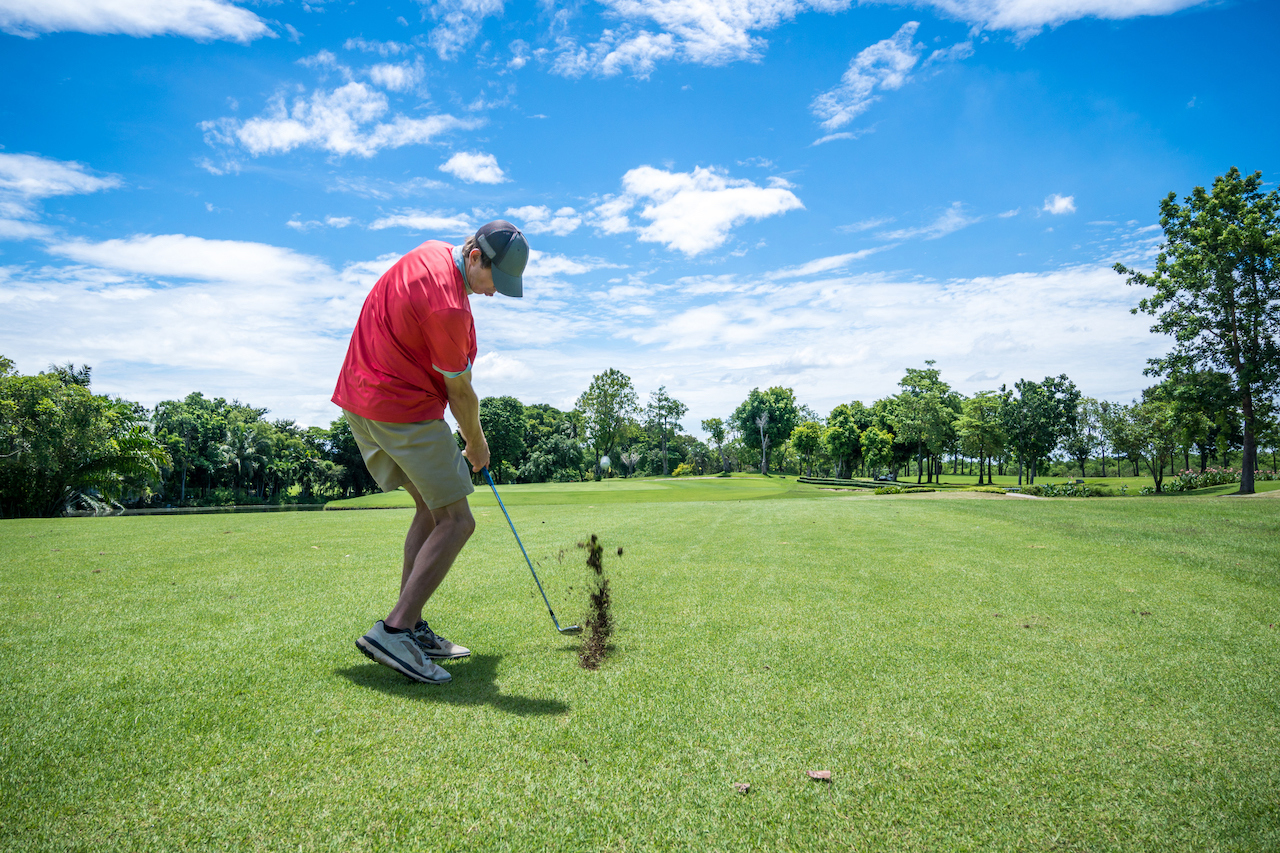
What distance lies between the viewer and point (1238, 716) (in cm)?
277

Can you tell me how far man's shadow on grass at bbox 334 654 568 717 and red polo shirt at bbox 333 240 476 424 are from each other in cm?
134

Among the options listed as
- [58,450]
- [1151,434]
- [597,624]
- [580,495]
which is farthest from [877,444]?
[597,624]

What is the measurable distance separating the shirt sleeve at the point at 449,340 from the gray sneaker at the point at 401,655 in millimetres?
1410

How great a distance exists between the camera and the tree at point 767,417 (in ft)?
239

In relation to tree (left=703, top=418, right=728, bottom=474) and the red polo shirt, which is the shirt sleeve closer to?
the red polo shirt

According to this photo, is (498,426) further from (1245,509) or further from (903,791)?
(903,791)

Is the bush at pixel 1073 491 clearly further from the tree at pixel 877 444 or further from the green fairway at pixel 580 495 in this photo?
the tree at pixel 877 444

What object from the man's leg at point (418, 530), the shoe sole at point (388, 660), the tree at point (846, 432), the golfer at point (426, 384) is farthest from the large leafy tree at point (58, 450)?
the tree at point (846, 432)

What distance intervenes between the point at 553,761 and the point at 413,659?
3.80ft

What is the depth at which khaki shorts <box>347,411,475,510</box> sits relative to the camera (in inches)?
128

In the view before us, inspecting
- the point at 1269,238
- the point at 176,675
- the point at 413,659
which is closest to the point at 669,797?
the point at 413,659

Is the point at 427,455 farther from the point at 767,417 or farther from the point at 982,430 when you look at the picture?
the point at 767,417

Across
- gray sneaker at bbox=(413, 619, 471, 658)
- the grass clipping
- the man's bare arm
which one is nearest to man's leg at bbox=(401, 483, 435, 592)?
gray sneaker at bbox=(413, 619, 471, 658)

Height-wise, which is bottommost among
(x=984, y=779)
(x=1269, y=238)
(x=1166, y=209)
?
(x=984, y=779)
